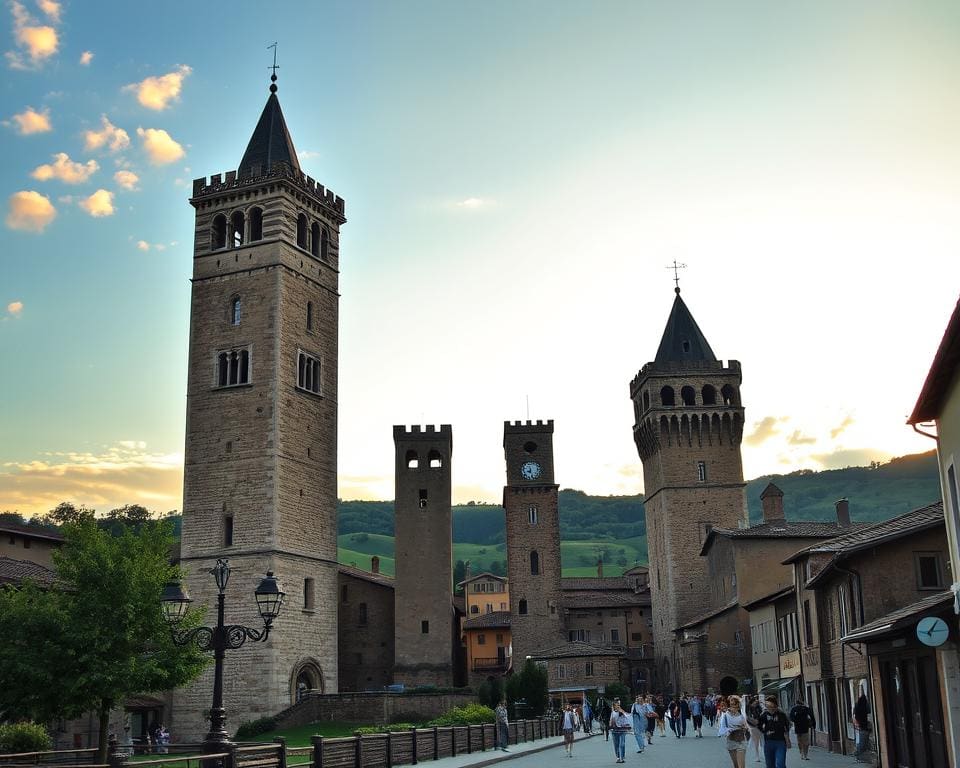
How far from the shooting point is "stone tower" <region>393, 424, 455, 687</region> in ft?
223

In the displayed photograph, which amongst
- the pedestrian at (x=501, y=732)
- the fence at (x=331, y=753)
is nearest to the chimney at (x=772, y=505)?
the pedestrian at (x=501, y=732)

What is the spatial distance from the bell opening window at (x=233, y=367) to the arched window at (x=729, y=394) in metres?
39.1

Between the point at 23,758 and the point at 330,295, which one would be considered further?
the point at 330,295

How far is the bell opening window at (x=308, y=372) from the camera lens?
59.3 meters

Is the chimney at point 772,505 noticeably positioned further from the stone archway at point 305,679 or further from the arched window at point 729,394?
the stone archway at point 305,679

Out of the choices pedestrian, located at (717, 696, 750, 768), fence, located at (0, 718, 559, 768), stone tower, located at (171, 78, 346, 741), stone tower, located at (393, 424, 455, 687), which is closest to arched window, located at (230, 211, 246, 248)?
stone tower, located at (171, 78, 346, 741)

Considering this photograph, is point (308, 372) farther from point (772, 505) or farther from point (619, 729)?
point (619, 729)

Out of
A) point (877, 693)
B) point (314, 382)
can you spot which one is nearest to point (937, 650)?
point (877, 693)

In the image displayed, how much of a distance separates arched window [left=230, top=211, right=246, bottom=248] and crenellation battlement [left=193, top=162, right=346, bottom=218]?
1563mm

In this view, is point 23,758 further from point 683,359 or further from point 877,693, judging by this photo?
point 683,359

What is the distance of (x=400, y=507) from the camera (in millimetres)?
73438

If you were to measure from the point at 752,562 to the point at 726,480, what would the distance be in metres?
20.7

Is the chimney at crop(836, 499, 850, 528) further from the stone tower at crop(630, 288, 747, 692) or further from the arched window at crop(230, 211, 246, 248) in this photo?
the arched window at crop(230, 211, 246, 248)

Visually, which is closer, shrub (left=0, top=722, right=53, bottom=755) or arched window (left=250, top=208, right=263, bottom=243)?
shrub (left=0, top=722, right=53, bottom=755)
